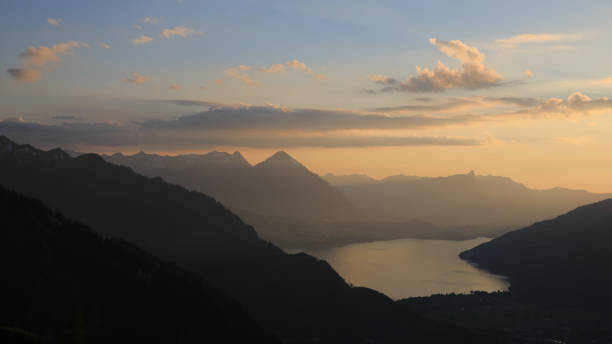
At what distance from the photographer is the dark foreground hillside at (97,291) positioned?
145250 mm

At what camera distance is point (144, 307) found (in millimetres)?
166875

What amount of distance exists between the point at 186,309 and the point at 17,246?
53.6 m

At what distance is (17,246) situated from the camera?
542ft

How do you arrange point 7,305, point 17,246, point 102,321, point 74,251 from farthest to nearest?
point 74,251 → point 17,246 → point 102,321 → point 7,305

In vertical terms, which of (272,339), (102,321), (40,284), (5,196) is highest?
(5,196)

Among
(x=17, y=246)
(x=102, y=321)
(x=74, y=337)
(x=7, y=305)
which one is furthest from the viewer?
(x=17, y=246)

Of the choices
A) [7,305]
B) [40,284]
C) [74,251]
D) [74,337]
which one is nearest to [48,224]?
[74,251]

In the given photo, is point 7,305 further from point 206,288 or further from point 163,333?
point 206,288

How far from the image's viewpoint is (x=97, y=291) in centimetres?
16250

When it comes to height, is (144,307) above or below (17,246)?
below

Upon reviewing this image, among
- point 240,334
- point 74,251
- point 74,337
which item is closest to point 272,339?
point 240,334

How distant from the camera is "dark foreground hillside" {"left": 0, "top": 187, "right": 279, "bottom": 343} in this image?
145 meters

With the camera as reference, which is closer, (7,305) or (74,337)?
(74,337)

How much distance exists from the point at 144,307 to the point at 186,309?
13.1 m
